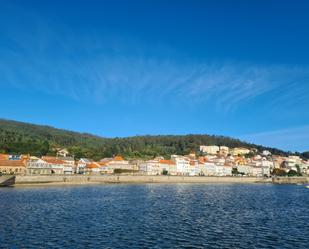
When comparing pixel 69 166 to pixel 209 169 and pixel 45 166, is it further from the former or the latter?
pixel 209 169

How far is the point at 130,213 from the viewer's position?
137 feet

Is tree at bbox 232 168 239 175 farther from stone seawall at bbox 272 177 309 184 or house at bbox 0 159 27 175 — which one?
house at bbox 0 159 27 175

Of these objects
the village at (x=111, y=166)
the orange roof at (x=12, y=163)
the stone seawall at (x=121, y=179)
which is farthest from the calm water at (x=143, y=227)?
the orange roof at (x=12, y=163)

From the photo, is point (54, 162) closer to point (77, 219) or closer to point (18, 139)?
point (18, 139)

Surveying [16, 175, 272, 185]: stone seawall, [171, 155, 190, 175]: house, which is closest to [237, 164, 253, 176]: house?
[16, 175, 272, 185]: stone seawall

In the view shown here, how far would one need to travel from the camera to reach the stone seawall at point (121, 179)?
9069 centimetres

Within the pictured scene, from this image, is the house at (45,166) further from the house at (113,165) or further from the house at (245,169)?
the house at (245,169)

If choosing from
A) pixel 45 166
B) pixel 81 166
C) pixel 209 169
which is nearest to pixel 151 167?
pixel 81 166

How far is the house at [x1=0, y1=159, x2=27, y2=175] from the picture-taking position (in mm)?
108500

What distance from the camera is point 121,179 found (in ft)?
364

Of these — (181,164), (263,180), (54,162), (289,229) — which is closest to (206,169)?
(181,164)

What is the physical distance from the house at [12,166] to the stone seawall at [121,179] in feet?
63.3

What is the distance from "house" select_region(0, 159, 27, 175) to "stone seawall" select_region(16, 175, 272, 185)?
19.3 meters

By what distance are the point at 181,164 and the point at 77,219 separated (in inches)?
5148
